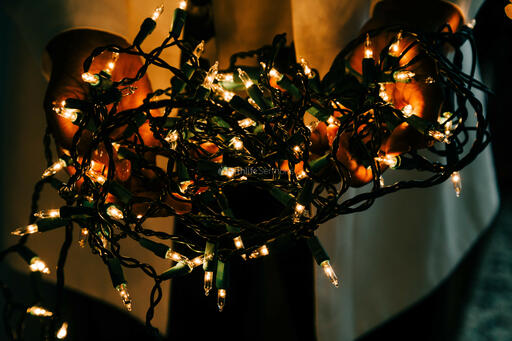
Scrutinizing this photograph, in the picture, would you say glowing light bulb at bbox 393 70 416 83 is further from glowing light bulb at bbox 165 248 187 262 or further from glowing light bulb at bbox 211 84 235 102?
glowing light bulb at bbox 165 248 187 262

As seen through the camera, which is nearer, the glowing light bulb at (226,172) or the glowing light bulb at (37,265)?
the glowing light bulb at (226,172)

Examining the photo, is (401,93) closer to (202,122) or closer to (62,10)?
(202,122)

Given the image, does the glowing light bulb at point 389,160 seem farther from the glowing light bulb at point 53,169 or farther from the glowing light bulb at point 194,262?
the glowing light bulb at point 53,169

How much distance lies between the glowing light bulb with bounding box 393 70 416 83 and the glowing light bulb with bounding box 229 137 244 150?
6.0 inches

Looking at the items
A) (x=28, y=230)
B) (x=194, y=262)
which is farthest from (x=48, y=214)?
(x=194, y=262)

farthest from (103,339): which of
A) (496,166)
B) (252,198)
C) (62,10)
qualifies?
(496,166)

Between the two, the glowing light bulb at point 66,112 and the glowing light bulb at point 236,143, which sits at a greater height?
the glowing light bulb at point 66,112

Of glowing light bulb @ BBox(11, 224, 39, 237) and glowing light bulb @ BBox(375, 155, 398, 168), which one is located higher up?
glowing light bulb @ BBox(375, 155, 398, 168)

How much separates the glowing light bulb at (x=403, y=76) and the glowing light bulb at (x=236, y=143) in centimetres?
15

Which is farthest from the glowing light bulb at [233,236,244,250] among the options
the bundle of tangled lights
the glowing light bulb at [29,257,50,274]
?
the glowing light bulb at [29,257,50,274]

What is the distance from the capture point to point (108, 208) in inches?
14.0

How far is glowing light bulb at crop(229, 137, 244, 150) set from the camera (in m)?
0.38

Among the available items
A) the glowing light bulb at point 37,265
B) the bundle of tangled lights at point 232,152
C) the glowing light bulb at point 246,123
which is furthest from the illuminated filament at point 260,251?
the glowing light bulb at point 37,265

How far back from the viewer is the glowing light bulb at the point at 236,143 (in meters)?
0.38
